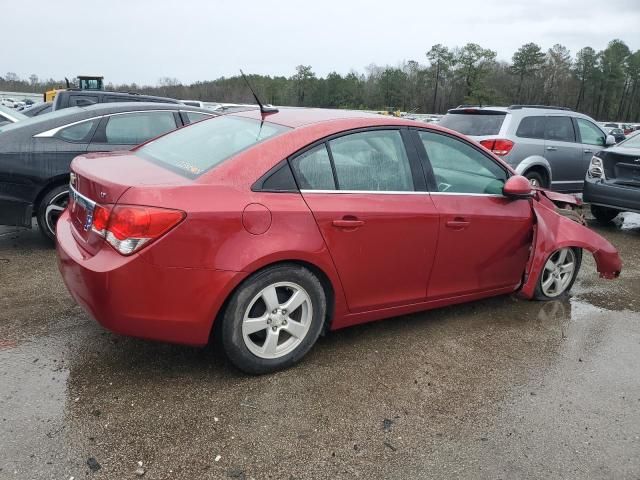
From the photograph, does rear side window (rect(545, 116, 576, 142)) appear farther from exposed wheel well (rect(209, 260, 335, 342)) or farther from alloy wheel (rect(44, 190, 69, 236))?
alloy wheel (rect(44, 190, 69, 236))

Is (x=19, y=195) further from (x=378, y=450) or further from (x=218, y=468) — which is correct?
(x=378, y=450)

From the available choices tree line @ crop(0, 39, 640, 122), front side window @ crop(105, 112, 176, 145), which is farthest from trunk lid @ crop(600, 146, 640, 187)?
tree line @ crop(0, 39, 640, 122)

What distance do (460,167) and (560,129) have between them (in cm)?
628

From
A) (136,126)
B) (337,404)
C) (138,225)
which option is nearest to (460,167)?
(337,404)

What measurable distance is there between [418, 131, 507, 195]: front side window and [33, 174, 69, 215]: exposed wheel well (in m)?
3.70

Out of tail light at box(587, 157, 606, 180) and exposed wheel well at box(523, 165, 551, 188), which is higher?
tail light at box(587, 157, 606, 180)

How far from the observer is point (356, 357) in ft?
11.4

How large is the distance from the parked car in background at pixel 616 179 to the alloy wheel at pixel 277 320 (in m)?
5.97

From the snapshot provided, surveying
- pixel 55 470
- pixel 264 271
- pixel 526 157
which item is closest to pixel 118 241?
pixel 264 271

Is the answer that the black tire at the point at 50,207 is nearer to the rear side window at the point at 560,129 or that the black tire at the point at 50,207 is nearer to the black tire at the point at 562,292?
the black tire at the point at 562,292

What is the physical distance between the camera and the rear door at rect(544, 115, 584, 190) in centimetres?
896

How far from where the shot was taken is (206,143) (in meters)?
3.47

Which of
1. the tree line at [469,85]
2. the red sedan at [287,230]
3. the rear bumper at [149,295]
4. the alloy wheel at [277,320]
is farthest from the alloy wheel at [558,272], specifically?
the tree line at [469,85]

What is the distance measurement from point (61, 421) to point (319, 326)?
145 cm
